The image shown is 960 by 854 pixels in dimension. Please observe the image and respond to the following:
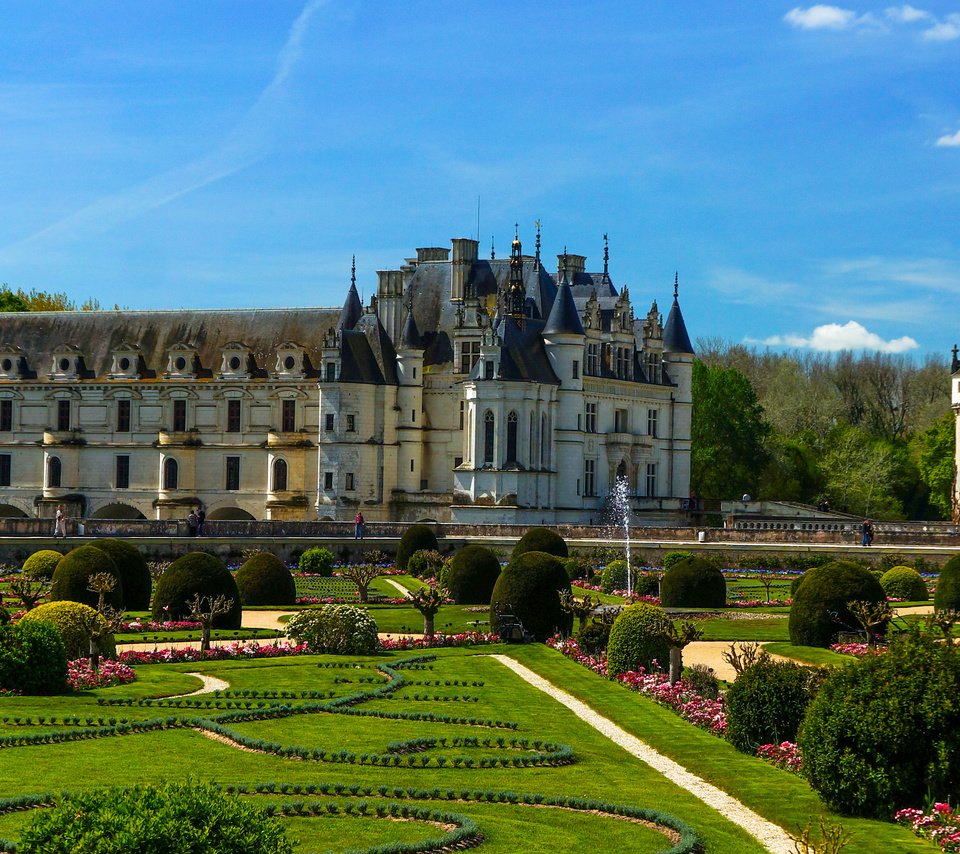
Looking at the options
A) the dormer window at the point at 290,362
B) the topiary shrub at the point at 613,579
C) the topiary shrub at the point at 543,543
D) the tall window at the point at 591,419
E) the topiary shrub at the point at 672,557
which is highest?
the dormer window at the point at 290,362

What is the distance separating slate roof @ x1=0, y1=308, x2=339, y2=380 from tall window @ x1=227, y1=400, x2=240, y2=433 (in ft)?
5.26

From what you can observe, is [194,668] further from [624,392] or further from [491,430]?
[624,392]

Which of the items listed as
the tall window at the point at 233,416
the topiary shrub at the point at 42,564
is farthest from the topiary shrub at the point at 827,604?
the tall window at the point at 233,416

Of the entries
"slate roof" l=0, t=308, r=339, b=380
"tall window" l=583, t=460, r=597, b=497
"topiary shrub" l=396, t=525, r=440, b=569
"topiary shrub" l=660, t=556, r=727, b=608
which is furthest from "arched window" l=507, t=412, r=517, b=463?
"topiary shrub" l=660, t=556, r=727, b=608

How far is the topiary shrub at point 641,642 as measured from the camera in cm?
2523

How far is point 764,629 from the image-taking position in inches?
1281

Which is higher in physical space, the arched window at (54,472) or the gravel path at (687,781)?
the arched window at (54,472)

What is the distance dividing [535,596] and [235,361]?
126ft

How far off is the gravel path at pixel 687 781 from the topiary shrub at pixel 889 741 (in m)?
0.86

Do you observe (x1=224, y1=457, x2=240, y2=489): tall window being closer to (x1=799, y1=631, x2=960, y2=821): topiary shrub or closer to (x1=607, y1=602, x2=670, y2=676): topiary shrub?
(x1=607, y1=602, x2=670, y2=676): topiary shrub

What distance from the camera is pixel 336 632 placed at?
28.7 meters

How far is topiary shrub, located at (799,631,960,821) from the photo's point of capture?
51.6ft

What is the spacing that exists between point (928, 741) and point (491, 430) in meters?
45.5

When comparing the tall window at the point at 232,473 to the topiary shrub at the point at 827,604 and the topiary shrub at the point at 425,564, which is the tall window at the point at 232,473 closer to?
the topiary shrub at the point at 425,564
